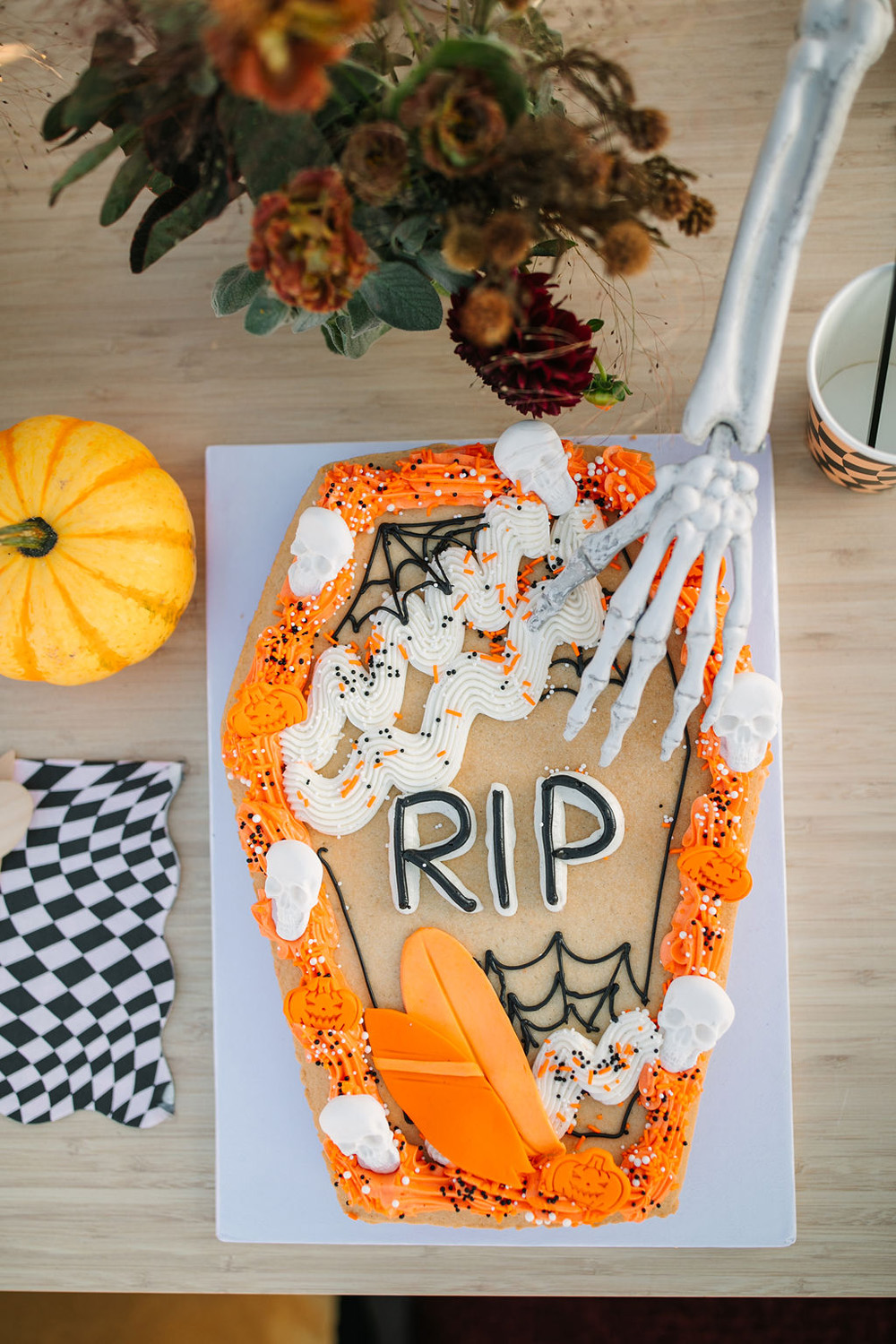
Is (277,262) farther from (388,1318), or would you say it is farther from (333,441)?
(388,1318)

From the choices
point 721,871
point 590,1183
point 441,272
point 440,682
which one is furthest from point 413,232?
point 590,1183

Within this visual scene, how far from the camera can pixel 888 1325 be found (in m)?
1.65

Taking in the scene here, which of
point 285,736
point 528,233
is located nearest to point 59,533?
point 285,736

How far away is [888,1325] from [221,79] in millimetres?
2042

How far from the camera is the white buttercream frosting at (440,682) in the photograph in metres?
1.15

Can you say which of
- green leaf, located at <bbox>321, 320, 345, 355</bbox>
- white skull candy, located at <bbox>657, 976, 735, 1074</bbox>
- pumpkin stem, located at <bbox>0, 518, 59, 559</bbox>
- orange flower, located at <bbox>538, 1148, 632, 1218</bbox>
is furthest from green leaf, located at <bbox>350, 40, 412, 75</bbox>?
orange flower, located at <bbox>538, 1148, 632, 1218</bbox>

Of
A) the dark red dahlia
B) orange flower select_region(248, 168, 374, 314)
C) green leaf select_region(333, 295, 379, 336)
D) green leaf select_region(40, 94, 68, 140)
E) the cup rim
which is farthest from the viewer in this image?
the cup rim

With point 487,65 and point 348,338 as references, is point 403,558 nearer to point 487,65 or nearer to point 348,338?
point 348,338

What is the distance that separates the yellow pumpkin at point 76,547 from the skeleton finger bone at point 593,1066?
71 cm

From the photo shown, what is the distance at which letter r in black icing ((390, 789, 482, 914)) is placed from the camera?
114 centimetres

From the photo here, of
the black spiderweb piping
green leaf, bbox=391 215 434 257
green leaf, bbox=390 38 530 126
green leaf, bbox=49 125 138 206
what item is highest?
green leaf, bbox=390 38 530 126

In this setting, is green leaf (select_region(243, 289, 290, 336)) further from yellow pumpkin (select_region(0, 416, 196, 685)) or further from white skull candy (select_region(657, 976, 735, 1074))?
white skull candy (select_region(657, 976, 735, 1074))

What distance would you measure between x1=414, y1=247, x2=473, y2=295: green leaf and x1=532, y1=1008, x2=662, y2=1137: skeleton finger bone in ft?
2.71

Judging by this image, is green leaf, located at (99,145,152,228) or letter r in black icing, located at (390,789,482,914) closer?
green leaf, located at (99,145,152,228)
